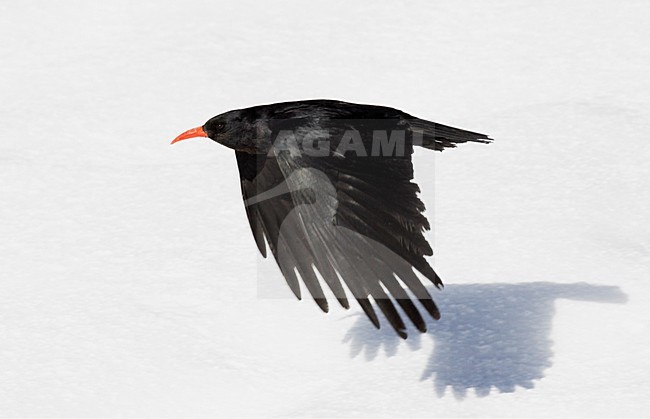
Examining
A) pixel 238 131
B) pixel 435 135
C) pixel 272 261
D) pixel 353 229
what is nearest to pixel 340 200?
pixel 353 229

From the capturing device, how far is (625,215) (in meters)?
6.29

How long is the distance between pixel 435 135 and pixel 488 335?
1029 millimetres

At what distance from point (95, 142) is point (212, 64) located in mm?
1460

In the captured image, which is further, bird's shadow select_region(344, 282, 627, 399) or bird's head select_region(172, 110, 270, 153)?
bird's head select_region(172, 110, 270, 153)

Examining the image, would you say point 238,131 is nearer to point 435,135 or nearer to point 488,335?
point 435,135

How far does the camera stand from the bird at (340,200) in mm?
4250

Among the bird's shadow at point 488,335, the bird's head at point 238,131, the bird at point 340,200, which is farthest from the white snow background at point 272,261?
the bird's head at point 238,131

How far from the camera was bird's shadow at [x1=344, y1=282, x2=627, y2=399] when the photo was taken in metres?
4.96

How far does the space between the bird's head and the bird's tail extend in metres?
0.73

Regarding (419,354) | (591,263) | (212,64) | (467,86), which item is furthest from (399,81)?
(419,354)

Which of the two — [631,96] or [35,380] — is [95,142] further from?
[631,96]

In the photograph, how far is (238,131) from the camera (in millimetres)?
5363

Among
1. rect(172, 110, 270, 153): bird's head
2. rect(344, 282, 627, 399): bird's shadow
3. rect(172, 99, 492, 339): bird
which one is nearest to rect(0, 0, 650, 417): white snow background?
rect(344, 282, 627, 399): bird's shadow

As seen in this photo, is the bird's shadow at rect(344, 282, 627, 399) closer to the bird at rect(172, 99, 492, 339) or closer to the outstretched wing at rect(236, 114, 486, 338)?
the bird at rect(172, 99, 492, 339)
